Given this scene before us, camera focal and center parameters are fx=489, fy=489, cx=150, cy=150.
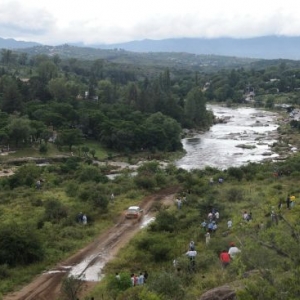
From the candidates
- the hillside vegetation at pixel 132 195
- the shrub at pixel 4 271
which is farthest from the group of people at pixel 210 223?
the shrub at pixel 4 271

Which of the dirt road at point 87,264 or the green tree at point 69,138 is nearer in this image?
the dirt road at point 87,264

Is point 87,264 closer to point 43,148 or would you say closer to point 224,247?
point 224,247

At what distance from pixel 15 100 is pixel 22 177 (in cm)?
4174

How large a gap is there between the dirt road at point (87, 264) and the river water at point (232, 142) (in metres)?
34.6

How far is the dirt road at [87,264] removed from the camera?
21.6 m

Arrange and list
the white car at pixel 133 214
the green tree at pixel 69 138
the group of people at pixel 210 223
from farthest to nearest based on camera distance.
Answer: the green tree at pixel 69 138 → the white car at pixel 133 214 → the group of people at pixel 210 223

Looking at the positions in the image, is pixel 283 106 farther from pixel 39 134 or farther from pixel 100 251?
pixel 100 251

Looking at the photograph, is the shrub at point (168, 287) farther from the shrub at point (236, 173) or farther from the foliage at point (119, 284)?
the shrub at point (236, 173)

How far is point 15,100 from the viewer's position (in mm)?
89500

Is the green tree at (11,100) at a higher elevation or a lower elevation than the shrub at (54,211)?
lower

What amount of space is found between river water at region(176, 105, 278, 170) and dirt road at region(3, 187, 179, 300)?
3458 centimetres

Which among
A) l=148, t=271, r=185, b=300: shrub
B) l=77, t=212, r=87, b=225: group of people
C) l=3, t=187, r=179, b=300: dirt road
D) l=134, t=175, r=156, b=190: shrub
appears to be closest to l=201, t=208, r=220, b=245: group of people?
l=3, t=187, r=179, b=300: dirt road

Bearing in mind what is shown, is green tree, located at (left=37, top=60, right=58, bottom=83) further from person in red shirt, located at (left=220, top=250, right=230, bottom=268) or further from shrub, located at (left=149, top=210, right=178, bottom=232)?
person in red shirt, located at (left=220, top=250, right=230, bottom=268)

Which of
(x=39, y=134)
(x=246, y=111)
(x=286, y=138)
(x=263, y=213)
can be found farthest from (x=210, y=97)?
(x=263, y=213)
